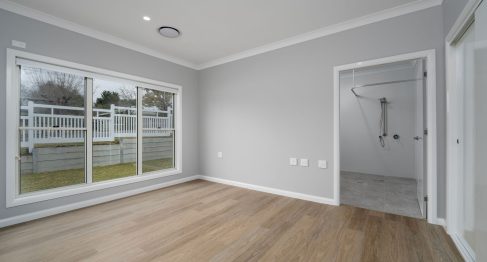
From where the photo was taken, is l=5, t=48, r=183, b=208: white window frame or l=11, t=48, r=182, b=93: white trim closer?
l=5, t=48, r=183, b=208: white window frame

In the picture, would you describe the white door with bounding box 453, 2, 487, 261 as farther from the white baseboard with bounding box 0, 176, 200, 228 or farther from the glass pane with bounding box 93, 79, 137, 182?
the glass pane with bounding box 93, 79, 137, 182

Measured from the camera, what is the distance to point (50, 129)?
2.80 metres

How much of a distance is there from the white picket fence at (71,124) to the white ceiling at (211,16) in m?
1.29

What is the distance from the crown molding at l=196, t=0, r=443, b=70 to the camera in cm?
244

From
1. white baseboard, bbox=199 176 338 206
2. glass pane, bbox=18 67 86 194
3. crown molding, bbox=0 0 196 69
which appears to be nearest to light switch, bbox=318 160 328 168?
white baseboard, bbox=199 176 338 206

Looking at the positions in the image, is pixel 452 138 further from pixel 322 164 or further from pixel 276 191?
pixel 276 191

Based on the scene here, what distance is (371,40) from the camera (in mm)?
2764

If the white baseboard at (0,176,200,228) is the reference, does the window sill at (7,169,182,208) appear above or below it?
above

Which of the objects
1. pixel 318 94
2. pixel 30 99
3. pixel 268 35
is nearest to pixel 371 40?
pixel 318 94

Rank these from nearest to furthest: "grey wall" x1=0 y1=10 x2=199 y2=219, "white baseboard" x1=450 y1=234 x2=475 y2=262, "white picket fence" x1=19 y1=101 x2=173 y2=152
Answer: "white baseboard" x1=450 y1=234 x2=475 y2=262, "grey wall" x1=0 y1=10 x2=199 y2=219, "white picket fence" x1=19 y1=101 x2=173 y2=152

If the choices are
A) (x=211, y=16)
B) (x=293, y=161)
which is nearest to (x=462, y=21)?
(x=293, y=161)

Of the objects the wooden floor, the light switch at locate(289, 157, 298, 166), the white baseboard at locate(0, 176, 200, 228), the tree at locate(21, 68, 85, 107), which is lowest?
the wooden floor

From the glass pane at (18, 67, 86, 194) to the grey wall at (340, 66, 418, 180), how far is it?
5.85 meters

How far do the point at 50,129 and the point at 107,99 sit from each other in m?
0.89
